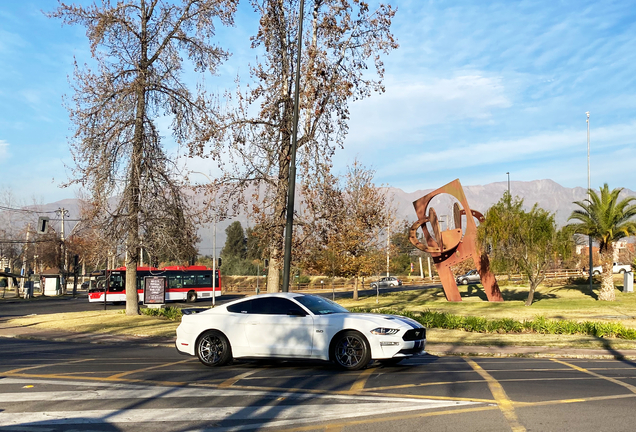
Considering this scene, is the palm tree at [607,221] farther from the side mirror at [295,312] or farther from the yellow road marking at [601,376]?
the side mirror at [295,312]

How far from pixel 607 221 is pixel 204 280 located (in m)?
30.8

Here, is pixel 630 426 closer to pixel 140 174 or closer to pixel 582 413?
pixel 582 413

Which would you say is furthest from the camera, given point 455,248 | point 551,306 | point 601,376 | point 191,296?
point 191,296

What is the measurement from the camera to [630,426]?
6629 mm

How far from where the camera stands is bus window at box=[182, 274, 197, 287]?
4953 cm

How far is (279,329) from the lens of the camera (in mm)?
11367

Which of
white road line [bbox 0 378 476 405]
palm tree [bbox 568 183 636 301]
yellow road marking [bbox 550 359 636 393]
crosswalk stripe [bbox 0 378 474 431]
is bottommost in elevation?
yellow road marking [bbox 550 359 636 393]

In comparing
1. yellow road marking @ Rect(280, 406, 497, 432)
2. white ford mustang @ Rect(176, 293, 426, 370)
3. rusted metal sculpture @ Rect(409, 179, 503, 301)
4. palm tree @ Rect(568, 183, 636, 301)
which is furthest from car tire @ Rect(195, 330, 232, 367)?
palm tree @ Rect(568, 183, 636, 301)

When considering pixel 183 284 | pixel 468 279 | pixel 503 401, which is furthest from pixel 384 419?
pixel 468 279

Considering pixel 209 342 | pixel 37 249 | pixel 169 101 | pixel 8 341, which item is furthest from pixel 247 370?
pixel 37 249

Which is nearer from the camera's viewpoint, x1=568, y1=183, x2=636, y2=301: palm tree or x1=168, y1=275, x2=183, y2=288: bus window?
x1=568, y1=183, x2=636, y2=301: palm tree

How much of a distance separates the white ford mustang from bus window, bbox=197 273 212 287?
3866 cm

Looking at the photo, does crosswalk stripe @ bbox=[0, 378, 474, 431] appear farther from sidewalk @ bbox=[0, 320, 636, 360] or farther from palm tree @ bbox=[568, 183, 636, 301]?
palm tree @ bbox=[568, 183, 636, 301]

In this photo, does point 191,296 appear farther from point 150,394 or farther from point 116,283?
point 150,394
